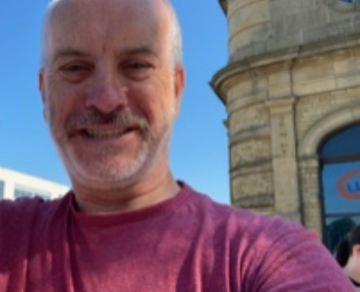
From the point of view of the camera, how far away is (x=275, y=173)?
902 cm

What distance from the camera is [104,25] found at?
1.15 meters

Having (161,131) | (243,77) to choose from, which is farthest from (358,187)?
(161,131)

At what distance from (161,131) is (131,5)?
28cm

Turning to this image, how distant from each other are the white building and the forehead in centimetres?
3763

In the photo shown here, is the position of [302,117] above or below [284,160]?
above

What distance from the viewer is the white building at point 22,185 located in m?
40.2

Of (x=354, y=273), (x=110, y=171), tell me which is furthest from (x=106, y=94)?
(x=354, y=273)

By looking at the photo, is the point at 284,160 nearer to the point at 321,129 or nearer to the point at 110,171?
the point at 321,129

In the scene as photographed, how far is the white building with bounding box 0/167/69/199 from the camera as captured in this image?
4019cm

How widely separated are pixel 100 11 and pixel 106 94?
0.19 m

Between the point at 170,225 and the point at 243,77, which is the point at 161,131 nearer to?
the point at 170,225

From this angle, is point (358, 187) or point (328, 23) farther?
point (328, 23)

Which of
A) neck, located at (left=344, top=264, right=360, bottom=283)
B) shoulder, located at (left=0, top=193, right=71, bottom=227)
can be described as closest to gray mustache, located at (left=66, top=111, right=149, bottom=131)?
shoulder, located at (left=0, top=193, right=71, bottom=227)

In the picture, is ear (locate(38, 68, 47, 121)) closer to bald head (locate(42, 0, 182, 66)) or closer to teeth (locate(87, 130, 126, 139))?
bald head (locate(42, 0, 182, 66))
